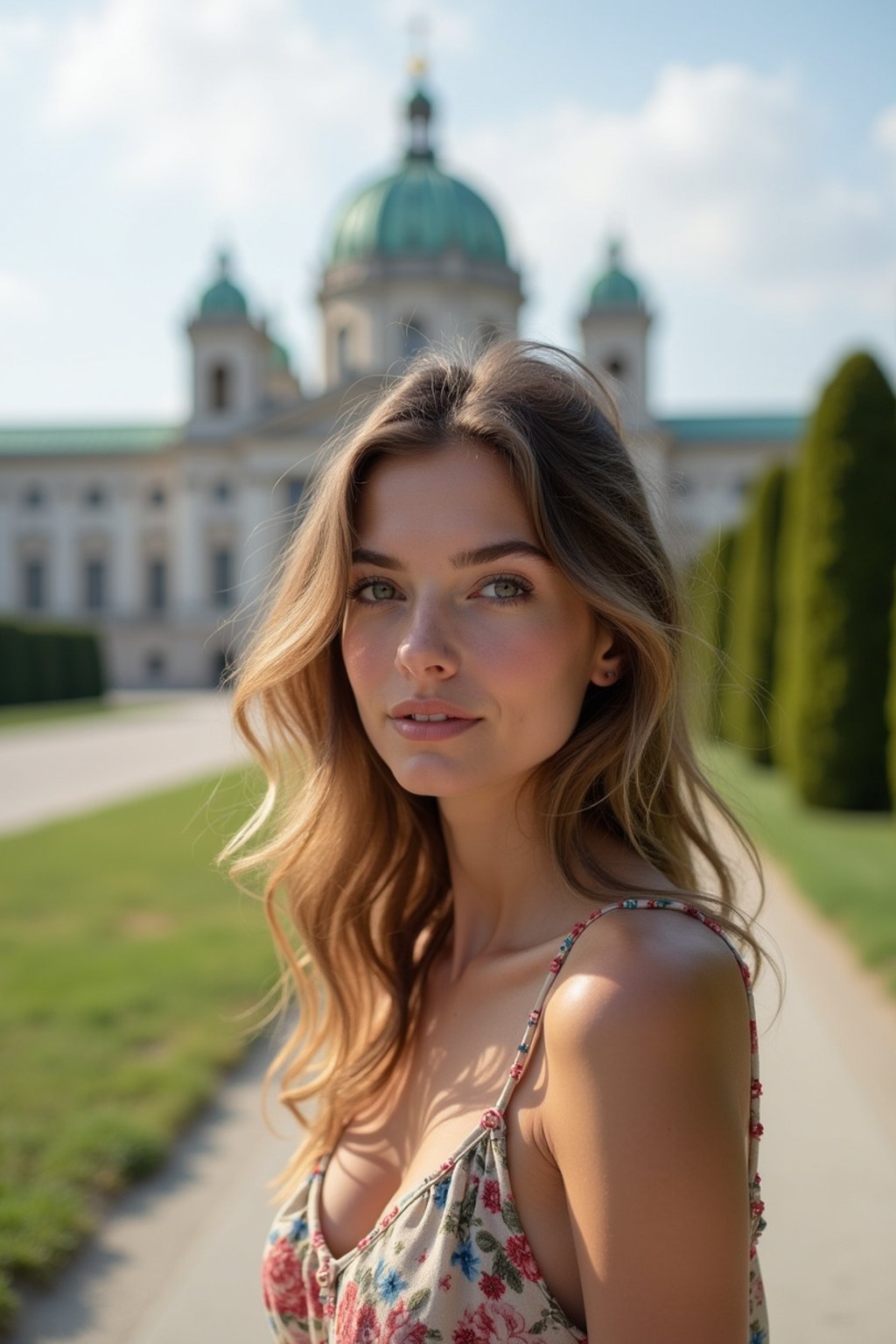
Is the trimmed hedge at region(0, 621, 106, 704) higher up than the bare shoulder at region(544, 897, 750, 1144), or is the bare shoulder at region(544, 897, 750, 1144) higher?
the bare shoulder at region(544, 897, 750, 1144)

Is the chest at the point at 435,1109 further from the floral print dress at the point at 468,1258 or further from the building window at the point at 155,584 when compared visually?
the building window at the point at 155,584

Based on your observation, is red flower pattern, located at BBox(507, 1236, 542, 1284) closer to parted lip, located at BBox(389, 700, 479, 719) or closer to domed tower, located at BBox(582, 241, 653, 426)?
parted lip, located at BBox(389, 700, 479, 719)

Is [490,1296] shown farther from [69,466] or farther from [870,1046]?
[69,466]

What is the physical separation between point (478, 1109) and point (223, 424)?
56438 millimetres

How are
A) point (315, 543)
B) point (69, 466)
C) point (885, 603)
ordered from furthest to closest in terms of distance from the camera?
point (69, 466) < point (885, 603) < point (315, 543)

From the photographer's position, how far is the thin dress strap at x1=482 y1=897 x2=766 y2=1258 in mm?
1245

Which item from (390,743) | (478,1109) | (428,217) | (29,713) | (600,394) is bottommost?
(29,713)

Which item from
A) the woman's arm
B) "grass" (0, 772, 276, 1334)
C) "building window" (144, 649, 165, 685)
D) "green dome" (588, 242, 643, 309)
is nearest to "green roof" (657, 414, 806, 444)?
"green dome" (588, 242, 643, 309)

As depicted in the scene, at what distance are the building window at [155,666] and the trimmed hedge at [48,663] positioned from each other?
16274 mm

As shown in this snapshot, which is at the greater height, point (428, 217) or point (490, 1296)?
point (428, 217)

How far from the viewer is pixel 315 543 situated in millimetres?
1630

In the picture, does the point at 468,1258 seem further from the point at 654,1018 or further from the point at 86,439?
the point at 86,439

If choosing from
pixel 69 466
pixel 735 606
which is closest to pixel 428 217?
pixel 69 466

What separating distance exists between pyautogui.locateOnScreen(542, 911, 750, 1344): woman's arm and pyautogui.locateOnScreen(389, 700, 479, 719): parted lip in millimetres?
396
